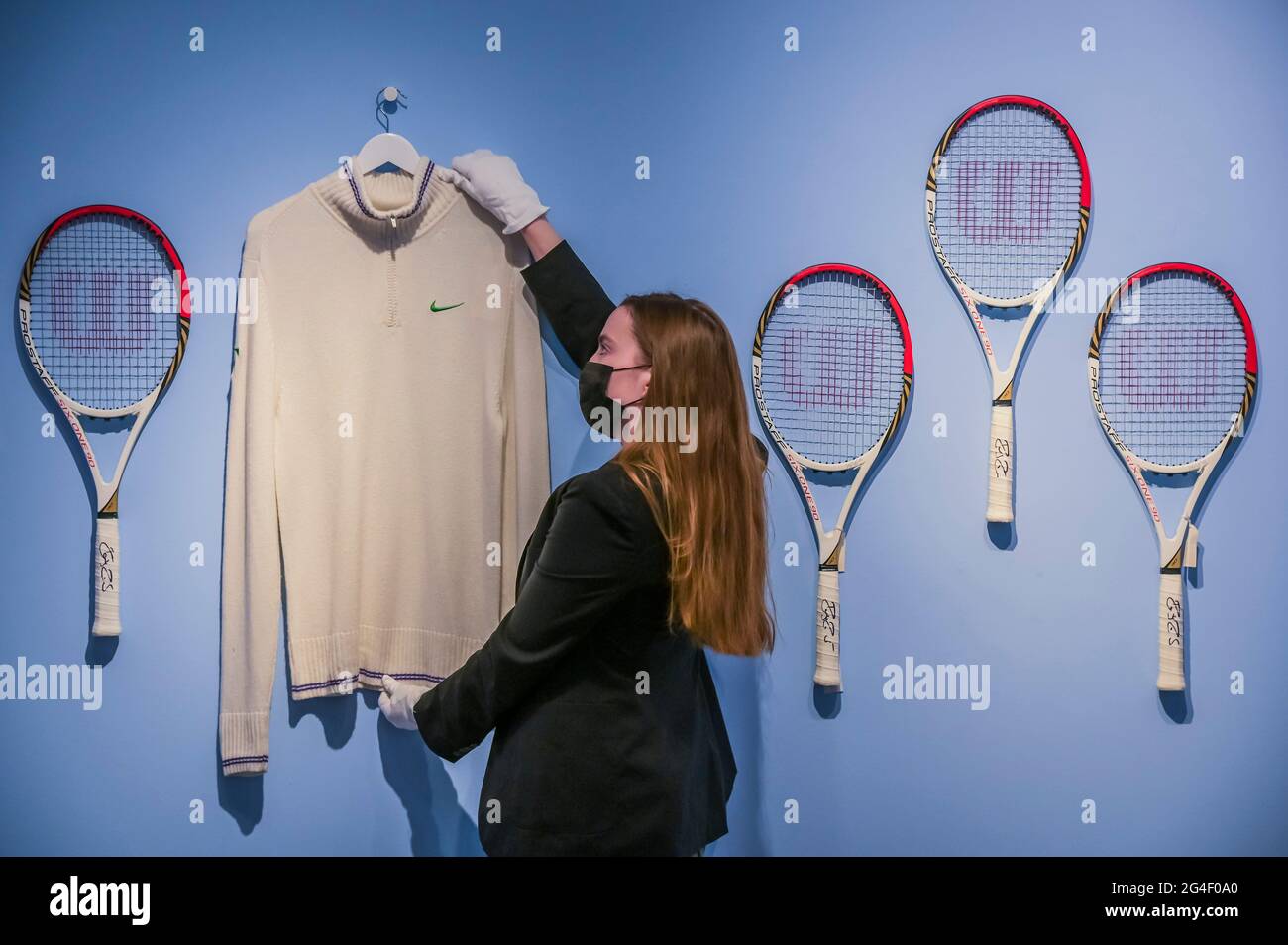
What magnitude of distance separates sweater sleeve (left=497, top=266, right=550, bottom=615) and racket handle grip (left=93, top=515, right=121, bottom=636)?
826 millimetres

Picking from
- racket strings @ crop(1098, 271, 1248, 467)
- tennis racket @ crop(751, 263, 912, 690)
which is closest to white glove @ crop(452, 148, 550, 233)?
tennis racket @ crop(751, 263, 912, 690)

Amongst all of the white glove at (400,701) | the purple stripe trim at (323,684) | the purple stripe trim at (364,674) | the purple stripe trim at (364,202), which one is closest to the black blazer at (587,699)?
the white glove at (400,701)

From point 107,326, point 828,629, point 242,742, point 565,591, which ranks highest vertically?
point 107,326

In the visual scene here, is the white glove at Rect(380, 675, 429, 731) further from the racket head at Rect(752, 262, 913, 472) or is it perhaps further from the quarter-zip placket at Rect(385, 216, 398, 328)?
the racket head at Rect(752, 262, 913, 472)

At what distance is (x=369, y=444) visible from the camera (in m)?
2.08

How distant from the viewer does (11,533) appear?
215 cm

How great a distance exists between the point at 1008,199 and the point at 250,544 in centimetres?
179

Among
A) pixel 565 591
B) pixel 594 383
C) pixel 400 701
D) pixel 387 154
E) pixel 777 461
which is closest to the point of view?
pixel 565 591

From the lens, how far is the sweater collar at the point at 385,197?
204 centimetres

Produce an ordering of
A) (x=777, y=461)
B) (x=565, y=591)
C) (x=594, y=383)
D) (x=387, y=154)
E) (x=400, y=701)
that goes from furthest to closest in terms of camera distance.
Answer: (x=777, y=461), (x=387, y=154), (x=400, y=701), (x=594, y=383), (x=565, y=591)

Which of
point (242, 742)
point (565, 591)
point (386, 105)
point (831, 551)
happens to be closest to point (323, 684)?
point (242, 742)

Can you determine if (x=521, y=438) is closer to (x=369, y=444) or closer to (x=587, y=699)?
(x=369, y=444)
